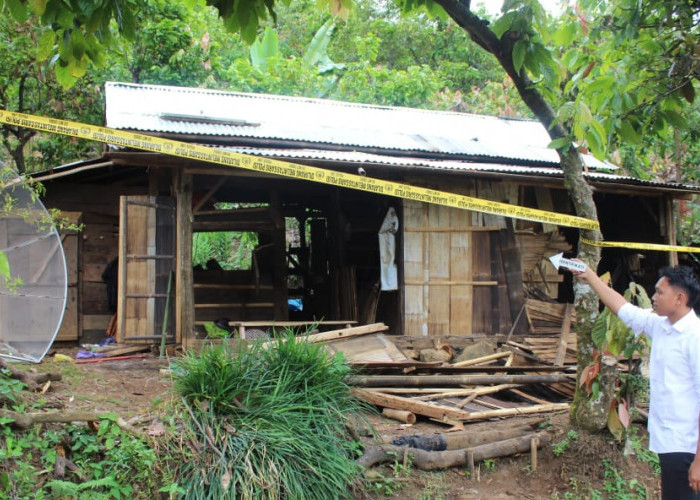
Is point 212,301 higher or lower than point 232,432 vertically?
higher

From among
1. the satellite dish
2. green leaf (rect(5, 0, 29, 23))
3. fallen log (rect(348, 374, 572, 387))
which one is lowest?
fallen log (rect(348, 374, 572, 387))

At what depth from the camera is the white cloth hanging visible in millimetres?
9328

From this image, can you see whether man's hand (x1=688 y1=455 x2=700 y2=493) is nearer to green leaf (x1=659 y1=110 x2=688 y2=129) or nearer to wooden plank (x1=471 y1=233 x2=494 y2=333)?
green leaf (x1=659 y1=110 x2=688 y2=129)

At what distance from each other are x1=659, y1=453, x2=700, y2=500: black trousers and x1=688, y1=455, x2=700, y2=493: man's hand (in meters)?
0.13

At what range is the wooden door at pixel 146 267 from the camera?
8.20 m

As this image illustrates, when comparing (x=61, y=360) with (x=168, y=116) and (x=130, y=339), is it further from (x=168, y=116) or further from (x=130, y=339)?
(x=168, y=116)

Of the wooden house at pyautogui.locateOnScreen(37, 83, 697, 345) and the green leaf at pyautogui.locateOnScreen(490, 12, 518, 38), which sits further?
the wooden house at pyautogui.locateOnScreen(37, 83, 697, 345)

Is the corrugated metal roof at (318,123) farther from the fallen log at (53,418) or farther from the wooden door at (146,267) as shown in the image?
the fallen log at (53,418)

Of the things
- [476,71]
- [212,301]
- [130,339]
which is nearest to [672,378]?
[130,339]

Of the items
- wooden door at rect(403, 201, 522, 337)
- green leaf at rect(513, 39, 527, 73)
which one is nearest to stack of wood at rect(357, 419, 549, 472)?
green leaf at rect(513, 39, 527, 73)

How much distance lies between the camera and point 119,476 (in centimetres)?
441

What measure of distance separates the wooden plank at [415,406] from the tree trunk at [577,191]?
114 centimetres

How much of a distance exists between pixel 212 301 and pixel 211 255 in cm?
883

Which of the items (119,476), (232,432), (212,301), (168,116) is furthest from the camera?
(212,301)
